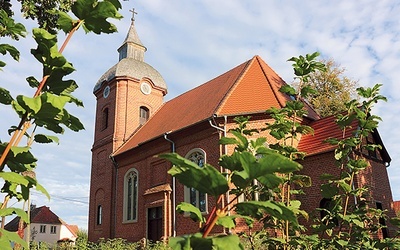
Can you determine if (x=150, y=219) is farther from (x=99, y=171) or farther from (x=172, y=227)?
(x=99, y=171)

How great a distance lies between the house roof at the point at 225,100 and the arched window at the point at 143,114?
3.75 feet

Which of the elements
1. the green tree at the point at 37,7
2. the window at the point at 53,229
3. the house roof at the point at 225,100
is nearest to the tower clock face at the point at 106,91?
the house roof at the point at 225,100

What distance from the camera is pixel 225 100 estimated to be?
1614 centimetres

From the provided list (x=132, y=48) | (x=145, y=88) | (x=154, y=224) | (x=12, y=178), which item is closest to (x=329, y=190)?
(x=12, y=178)

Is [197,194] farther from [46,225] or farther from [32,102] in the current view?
[46,225]

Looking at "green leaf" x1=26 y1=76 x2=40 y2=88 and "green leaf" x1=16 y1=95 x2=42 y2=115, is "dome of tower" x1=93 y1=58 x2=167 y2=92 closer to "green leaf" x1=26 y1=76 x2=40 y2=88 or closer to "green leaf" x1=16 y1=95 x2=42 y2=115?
"green leaf" x1=26 y1=76 x2=40 y2=88

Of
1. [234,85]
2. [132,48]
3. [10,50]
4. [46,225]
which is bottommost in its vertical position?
[10,50]

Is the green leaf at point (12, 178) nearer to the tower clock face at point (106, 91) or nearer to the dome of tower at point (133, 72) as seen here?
the dome of tower at point (133, 72)

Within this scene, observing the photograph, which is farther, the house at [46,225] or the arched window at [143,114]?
the house at [46,225]

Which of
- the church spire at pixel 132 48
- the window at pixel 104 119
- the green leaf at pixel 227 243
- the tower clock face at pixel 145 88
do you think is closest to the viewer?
the green leaf at pixel 227 243

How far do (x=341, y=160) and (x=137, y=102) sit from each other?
21.0m

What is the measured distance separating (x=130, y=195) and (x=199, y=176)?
20.2 m

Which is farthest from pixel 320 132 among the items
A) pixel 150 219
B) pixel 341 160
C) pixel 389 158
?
pixel 341 160

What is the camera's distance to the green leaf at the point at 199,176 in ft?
3.44
